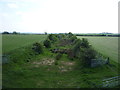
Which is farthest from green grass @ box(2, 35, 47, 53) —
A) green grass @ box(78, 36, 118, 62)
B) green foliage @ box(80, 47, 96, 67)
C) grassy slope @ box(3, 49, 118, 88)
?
green grass @ box(78, 36, 118, 62)

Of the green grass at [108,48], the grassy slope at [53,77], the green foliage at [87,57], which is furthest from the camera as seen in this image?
the green grass at [108,48]

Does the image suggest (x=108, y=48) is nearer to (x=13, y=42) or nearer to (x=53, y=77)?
(x=53, y=77)

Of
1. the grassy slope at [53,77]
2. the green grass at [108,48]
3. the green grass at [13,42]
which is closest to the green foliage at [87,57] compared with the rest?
the grassy slope at [53,77]

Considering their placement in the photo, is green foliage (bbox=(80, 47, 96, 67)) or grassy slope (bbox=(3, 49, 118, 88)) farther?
green foliage (bbox=(80, 47, 96, 67))

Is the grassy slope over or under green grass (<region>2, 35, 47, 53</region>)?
under

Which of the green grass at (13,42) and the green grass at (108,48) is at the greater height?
the green grass at (13,42)

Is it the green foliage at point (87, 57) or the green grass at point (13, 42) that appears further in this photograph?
the green grass at point (13, 42)

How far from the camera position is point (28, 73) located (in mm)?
14852

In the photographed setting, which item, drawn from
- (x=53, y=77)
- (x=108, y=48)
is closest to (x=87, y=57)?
(x=53, y=77)

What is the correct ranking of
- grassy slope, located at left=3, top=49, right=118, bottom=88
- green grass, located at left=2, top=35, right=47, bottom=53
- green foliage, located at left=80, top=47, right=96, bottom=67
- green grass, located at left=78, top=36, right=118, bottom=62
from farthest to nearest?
green grass, located at left=2, top=35, right=47, bottom=53, green grass, located at left=78, top=36, right=118, bottom=62, green foliage, located at left=80, top=47, right=96, bottom=67, grassy slope, located at left=3, top=49, right=118, bottom=88

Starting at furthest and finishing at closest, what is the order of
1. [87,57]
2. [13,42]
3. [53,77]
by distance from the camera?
[13,42] → [87,57] → [53,77]

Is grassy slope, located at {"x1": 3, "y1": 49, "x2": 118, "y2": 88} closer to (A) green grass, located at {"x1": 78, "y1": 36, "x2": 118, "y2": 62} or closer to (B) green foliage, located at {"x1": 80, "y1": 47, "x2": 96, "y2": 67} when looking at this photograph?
(B) green foliage, located at {"x1": 80, "y1": 47, "x2": 96, "y2": 67}

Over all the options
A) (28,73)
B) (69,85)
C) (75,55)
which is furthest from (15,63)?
(75,55)

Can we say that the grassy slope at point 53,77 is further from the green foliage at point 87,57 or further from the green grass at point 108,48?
the green grass at point 108,48
